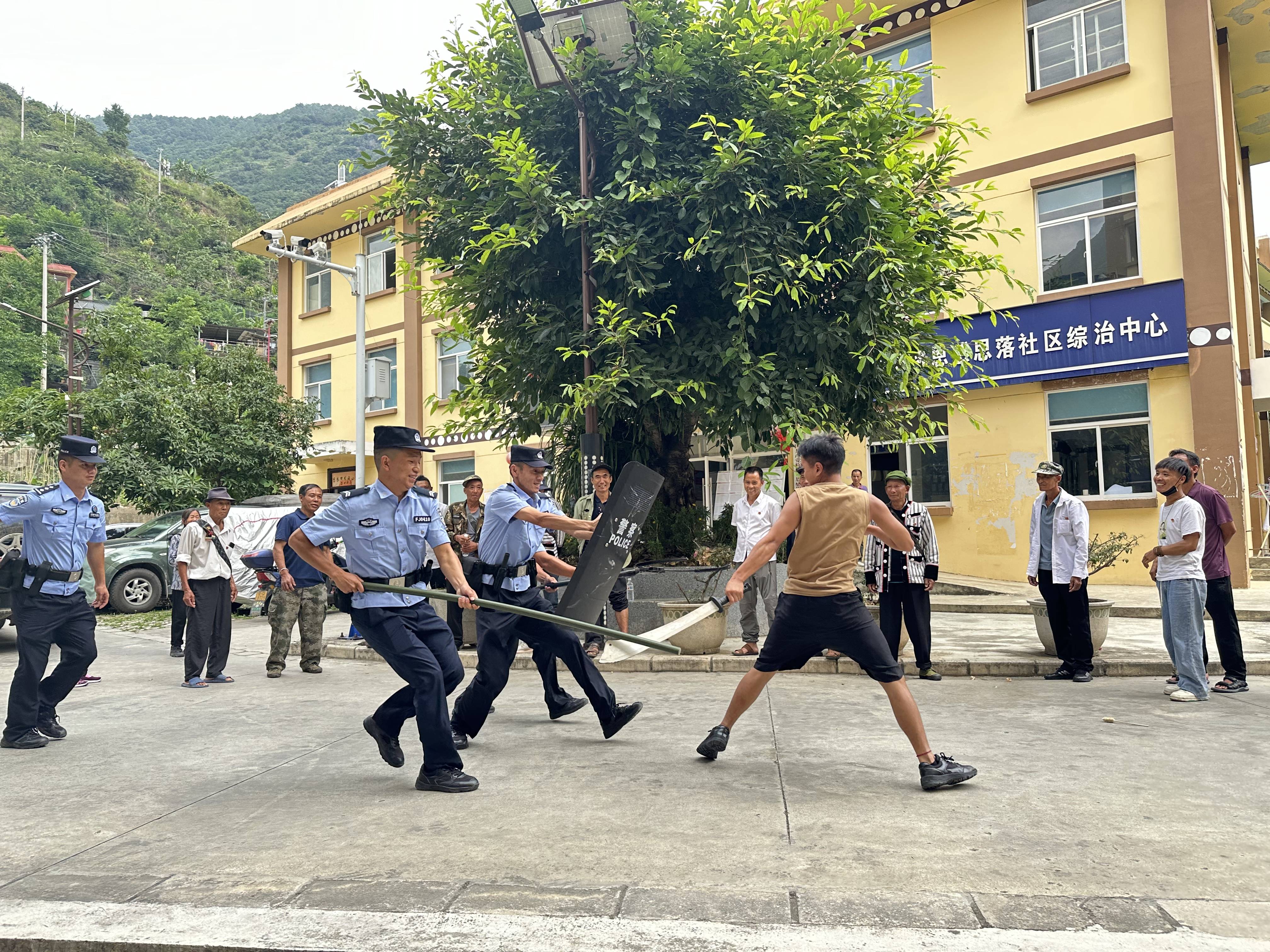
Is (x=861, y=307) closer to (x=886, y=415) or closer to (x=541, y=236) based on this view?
(x=886, y=415)

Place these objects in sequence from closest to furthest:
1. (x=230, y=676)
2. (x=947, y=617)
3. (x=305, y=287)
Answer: (x=230, y=676) < (x=947, y=617) < (x=305, y=287)

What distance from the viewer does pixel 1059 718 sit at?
6.73 metres

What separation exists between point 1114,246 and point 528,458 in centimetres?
1367

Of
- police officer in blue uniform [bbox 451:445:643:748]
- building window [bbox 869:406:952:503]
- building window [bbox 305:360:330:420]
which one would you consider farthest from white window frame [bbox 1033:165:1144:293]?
building window [bbox 305:360:330:420]

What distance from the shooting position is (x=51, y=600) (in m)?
6.34

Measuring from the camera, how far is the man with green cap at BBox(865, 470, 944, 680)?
857 cm

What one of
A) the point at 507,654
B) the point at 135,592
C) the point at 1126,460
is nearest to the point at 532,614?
the point at 507,654

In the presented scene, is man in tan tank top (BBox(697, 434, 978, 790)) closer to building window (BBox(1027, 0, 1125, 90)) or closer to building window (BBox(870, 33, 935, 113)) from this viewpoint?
building window (BBox(1027, 0, 1125, 90))

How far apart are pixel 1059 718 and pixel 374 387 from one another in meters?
20.9

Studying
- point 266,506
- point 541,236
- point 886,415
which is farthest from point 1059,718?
point 266,506

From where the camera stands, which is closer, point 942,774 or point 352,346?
point 942,774

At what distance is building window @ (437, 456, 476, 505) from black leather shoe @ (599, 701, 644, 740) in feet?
66.5

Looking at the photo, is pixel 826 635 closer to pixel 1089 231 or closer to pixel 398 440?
pixel 398 440

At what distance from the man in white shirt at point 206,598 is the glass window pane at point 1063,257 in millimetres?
13910
